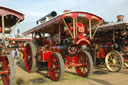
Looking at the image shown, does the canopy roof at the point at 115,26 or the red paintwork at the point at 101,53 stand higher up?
the canopy roof at the point at 115,26

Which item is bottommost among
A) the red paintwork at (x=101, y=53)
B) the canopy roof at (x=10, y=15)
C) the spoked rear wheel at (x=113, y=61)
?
the spoked rear wheel at (x=113, y=61)

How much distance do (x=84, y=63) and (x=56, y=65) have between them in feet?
3.73

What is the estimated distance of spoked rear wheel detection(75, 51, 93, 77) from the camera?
4.73 metres

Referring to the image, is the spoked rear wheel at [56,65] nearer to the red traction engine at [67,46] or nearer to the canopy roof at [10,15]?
the red traction engine at [67,46]

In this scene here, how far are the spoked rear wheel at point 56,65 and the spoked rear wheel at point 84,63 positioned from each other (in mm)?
948

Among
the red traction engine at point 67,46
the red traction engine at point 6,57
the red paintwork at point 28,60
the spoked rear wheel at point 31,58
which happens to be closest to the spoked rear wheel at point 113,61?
the red traction engine at point 67,46

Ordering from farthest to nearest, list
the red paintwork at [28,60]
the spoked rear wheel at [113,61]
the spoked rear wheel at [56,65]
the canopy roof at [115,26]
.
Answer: the red paintwork at [28,60] < the canopy roof at [115,26] < the spoked rear wheel at [113,61] < the spoked rear wheel at [56,65]

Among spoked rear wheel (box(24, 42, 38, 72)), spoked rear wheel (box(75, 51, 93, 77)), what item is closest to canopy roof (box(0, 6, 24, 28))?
spoked rear wheel (box(24, 42, 38, 72))

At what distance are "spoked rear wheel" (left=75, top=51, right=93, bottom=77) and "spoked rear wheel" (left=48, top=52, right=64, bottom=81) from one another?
37.3 inches

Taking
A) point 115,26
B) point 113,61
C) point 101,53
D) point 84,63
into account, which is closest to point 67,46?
point 84,63

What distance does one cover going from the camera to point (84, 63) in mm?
5184

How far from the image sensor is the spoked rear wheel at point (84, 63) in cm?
473

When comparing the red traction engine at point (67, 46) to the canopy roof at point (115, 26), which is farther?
the canopy roof at point (115, 26)

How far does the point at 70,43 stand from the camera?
5.01 m
